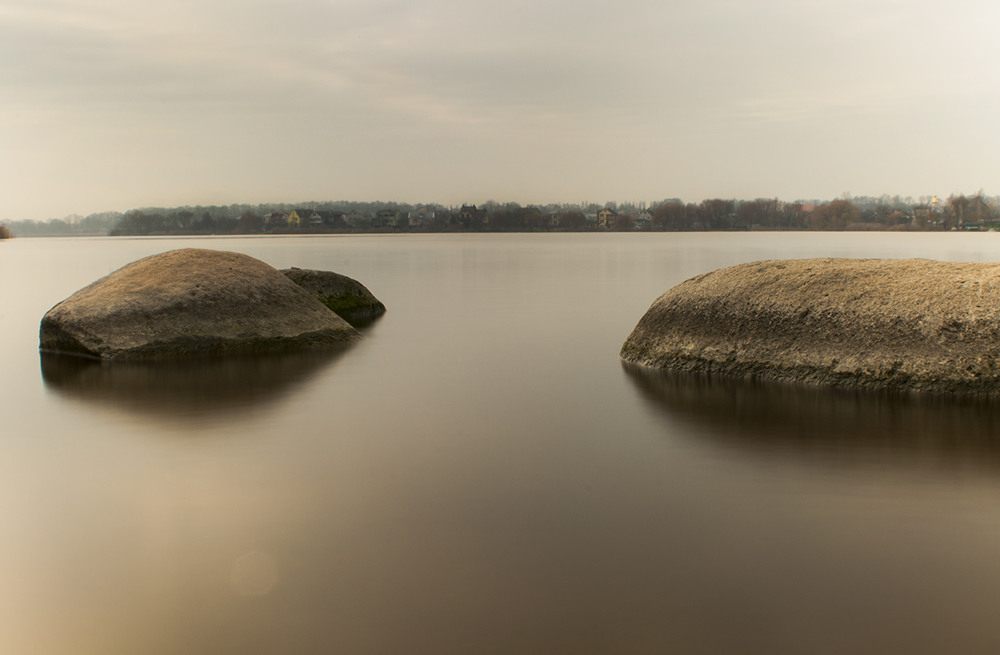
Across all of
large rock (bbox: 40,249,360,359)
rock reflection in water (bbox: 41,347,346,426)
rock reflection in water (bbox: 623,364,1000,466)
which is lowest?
rock reflection in water (bbox: 41,347,346,426)

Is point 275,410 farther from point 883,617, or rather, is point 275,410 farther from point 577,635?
point 883,617

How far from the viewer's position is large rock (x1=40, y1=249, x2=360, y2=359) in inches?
511

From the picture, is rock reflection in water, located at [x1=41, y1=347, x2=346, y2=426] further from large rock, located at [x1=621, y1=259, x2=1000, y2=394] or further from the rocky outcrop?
large rock, located at [x1=621, y1=259, x2=1000, y2=394]

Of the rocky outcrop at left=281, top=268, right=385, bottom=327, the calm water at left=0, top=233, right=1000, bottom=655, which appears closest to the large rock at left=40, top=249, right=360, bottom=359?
the calm water at left=0, top=233, right=1000, bottom=655

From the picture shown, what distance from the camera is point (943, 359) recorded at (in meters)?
8.95

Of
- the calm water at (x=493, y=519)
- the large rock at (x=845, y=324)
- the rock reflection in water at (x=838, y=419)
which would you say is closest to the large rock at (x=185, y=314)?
the calm water at (x=493, y=519)

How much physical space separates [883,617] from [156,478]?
5776 millimetres

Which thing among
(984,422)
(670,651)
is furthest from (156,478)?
(984,422)

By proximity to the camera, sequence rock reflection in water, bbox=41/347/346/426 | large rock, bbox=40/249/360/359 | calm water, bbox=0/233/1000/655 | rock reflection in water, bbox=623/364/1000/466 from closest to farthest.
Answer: calm water, bbox=0/233/1000/655 < rock reflection in water, bbox=623/364/1000/466 < rock reflection in water, bbox=41/347/346/426 < large rock, bbox=40/249/360/359

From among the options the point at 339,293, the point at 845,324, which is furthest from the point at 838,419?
the point at 339,293

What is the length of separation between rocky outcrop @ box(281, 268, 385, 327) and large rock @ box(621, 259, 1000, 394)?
961 centimetres

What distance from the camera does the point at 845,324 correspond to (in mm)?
9562

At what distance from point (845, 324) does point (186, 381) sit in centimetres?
893

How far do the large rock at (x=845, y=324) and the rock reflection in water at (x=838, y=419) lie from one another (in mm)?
255
